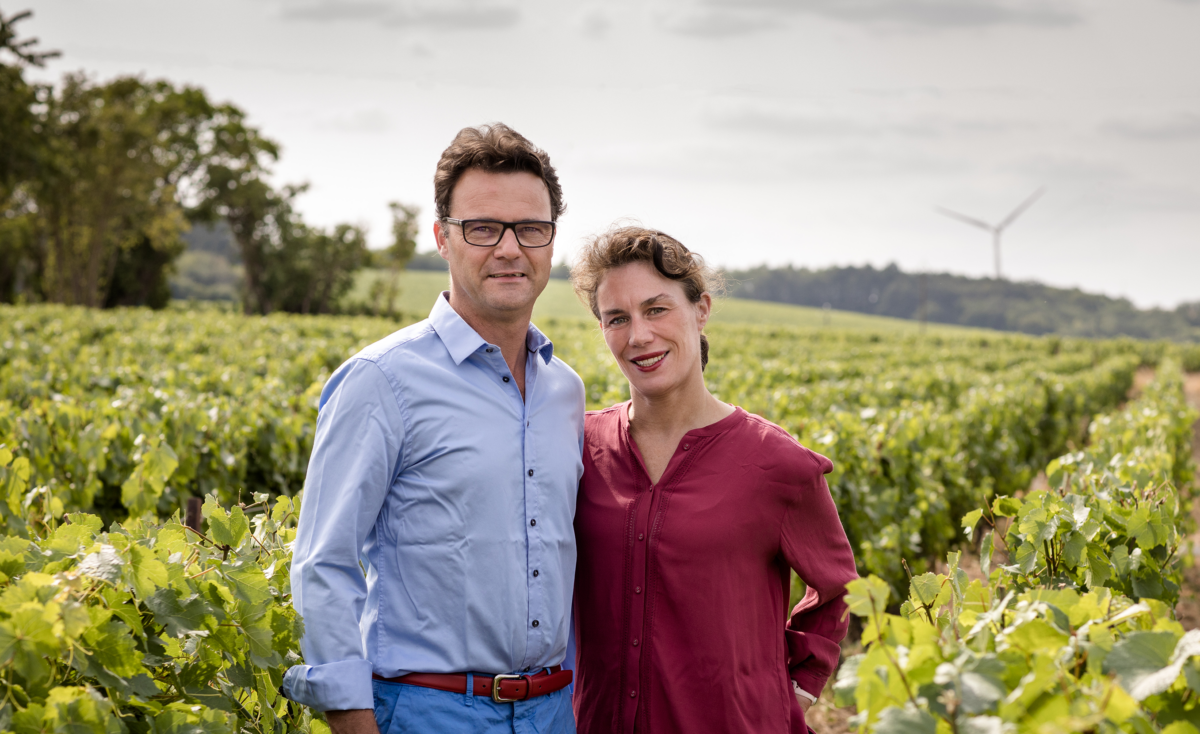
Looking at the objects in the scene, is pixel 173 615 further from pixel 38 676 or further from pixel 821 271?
pixel 821 271

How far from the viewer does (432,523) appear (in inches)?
84.9

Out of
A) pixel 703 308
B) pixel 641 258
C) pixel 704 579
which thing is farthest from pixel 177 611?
pixel 703 308

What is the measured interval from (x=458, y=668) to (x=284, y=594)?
514mm

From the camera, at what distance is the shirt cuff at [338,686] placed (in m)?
1.94

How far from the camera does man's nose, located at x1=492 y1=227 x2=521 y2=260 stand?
7.72 feet

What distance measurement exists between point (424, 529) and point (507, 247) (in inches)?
30.1

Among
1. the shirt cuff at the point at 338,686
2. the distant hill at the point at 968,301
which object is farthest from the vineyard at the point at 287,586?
the distant hill at the point at 968,301

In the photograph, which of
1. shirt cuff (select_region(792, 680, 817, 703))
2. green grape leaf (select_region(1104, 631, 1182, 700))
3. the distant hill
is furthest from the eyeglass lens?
the distant hill

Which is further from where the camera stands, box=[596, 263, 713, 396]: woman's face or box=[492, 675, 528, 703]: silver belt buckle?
box=[596, 263, 713, 396]: woman's face

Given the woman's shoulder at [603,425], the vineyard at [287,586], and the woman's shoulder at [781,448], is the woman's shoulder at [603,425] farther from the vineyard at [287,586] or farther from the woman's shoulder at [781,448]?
the vineyard at [287,586]

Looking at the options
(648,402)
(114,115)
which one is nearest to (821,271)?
(114,115)

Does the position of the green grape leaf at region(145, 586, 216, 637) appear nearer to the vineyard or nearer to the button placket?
the vineyard

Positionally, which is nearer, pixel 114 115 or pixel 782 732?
pixel 782 732

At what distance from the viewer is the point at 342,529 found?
203 centimetres
